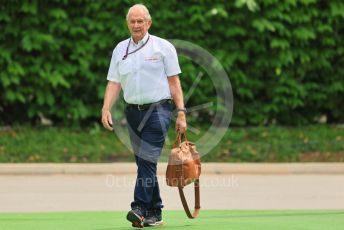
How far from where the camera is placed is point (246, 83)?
17.6 meters

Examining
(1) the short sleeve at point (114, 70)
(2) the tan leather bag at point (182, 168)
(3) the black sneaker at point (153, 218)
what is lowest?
(3) the black sneaker at point (153, 218)

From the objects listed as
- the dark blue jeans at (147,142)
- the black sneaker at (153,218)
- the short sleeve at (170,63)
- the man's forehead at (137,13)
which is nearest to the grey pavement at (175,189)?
the black sneaker at (153,218)

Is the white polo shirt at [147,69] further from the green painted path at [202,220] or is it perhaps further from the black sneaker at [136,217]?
the green painted path at [202,220]

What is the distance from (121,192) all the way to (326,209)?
291 centimetres

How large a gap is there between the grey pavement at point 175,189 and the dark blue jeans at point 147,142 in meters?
2.22

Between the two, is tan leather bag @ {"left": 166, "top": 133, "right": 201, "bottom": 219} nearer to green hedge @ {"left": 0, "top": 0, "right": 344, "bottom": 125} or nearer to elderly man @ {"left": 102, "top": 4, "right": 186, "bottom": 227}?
elderly man @ {"left": 102, "top": 4, "right": 186, "bottom": 227}

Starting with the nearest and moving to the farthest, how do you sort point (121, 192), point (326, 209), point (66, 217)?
1. point (66, 217)
2. point (326, 209)
3. point (121, 192)

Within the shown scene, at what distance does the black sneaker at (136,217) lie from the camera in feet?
29.5

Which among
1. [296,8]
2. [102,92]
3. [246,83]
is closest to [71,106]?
[102,92]

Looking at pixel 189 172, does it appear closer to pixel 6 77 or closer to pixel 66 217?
pixel 66 217

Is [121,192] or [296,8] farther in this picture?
[296,8]

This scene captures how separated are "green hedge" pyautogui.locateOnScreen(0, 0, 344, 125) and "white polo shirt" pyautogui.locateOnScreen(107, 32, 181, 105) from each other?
25.3ft

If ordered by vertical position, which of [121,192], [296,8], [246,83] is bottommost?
[121,192]

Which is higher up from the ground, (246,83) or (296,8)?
(296,8)
